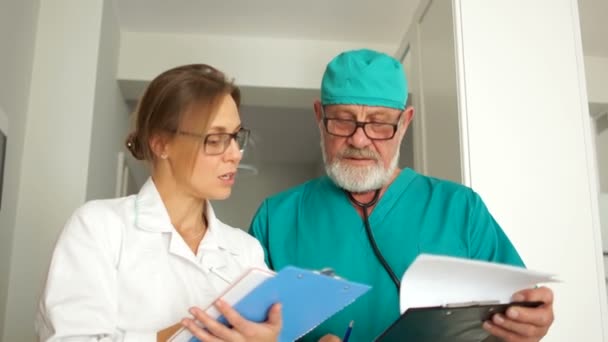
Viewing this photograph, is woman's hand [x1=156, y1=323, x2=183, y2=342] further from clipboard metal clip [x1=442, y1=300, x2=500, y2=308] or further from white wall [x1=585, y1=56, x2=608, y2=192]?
white wall [x1=585, y1=56, x2=608, y2=192]

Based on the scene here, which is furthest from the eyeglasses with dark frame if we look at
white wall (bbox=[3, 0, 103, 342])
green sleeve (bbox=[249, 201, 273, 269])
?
white wall (bbox=[3, 0, 103, 342])

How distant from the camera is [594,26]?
2945 mm

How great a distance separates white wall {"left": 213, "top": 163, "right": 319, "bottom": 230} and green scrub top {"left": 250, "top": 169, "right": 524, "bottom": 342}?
147 inches

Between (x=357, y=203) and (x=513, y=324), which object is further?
(x=357, y=203)

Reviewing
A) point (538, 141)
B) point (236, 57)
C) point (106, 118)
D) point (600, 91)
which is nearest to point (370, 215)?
point (538, 141)

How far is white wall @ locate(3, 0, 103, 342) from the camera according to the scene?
6.76 feet

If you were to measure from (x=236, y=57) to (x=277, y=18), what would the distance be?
32 centimetres

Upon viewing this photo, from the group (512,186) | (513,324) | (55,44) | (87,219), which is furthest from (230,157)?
(55,44)

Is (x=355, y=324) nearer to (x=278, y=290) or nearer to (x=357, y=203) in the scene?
(x=357, y=203)

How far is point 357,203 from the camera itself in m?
1.38

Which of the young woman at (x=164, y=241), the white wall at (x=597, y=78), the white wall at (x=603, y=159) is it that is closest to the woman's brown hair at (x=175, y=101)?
the young woman at (x=164, y=241)

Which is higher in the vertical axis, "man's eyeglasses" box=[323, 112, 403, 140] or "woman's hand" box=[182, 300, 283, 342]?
"man's eyeglasses" box=[323, 112, 403, 140]

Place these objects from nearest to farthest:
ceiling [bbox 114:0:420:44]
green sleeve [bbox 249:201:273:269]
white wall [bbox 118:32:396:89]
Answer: green sleeve [bbox 249:201:273:269] → ceiling [bbox 114:0:420:44] → white wall [bbox 118:32:396:89]

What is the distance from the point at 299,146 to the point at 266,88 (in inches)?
77.7
